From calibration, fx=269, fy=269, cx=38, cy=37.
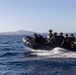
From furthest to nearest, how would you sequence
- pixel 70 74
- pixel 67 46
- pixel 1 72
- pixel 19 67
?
1. pixel 67 46
2. pixel 19 67
3. pixel 1 72
4. pixel 70 74

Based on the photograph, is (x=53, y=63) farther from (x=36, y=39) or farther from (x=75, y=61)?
(x=36, y=39)

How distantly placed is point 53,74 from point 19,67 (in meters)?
3.50

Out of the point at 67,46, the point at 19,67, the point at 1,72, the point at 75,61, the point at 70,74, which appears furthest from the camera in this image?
the point at 67,46

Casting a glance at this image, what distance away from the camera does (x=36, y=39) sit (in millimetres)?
28016

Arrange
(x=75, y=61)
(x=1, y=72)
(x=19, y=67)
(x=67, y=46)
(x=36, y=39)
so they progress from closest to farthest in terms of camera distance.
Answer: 1. (x=1, y=72)
2. (x=19, y=67)
3. (x=75, y=61)
4. (x=67, y=46)
5. (x=36, y=39)

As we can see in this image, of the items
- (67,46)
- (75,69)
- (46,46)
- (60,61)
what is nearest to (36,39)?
(46,46)

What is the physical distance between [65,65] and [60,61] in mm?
1612

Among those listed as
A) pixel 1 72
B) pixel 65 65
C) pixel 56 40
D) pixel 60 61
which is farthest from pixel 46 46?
pixel 1 72

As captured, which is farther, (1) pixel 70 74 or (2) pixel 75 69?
(2) pixel 75 69

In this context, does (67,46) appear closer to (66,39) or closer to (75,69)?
(66,39)

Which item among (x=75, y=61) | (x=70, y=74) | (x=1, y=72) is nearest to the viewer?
(x=70, y=74)

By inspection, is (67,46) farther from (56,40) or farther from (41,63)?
(41,63)

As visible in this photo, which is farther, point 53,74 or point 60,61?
point 60,61

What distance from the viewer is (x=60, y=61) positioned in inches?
777
